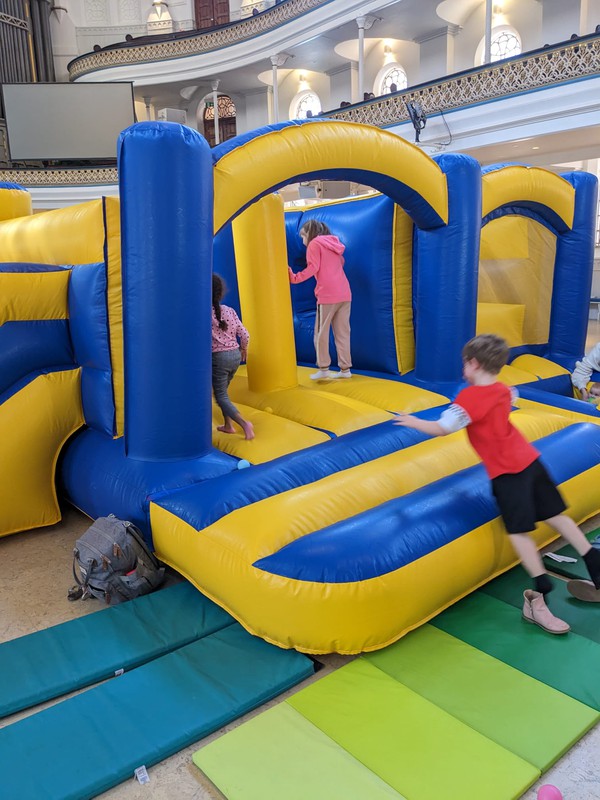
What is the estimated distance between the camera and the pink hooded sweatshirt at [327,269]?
12.9ft

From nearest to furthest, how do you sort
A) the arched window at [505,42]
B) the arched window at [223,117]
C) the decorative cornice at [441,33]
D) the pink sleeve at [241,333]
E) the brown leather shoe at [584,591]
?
1. the brown leather shoe at [584,591]
2. the pink sleeve at [241,333]
3. the arched window at [505,42]
4. the decorative cornice at [441,33]
5. the arched window at [223,117]

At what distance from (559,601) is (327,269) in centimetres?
245

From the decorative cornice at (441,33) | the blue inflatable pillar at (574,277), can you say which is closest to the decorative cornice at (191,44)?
the decorative cornice at (441,33)

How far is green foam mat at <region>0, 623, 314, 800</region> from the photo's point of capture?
4.99ft

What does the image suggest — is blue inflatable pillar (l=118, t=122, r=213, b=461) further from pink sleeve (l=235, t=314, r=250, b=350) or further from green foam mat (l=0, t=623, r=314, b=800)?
green foam mat (l=0, t=623, r=314, b=800)

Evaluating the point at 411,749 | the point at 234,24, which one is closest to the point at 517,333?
the point at 411,749

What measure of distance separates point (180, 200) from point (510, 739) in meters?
2.21

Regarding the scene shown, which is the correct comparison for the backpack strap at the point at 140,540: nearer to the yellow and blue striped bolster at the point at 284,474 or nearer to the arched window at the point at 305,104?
the yellow and blue striped bolster at the point at 284,474

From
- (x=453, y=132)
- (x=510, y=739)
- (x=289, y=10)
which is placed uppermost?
(x=289, y=10)

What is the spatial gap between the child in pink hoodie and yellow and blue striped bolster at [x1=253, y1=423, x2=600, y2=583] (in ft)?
5.56

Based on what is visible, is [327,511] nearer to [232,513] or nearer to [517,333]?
[232,513]

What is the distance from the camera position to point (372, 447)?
2.94 metres

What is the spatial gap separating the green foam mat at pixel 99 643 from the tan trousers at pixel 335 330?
218 centimetres

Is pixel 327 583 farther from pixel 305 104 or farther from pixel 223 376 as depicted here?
pixel 305 104
